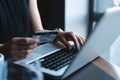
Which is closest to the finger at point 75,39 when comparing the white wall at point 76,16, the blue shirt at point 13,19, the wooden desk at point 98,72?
the wooden desk at point 98,72

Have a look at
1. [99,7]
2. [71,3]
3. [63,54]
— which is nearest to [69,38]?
[63,54]

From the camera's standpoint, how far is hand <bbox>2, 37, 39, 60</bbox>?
2.78 ft

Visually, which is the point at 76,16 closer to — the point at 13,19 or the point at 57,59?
the point at 13,19

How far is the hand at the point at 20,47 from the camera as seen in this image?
85cm

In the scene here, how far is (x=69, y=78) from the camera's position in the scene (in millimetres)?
716

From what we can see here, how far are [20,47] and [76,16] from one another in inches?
58.8

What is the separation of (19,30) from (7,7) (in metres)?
0.14

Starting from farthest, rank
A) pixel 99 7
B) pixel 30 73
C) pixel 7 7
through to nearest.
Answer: pixel 99 7 → pixel 7 7 → pixel 30 73

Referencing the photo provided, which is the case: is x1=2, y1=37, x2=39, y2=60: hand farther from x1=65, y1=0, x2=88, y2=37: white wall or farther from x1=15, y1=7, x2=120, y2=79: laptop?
x1=65, y1=0, x2=88, y2=37: white wall

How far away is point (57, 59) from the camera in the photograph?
87 cm

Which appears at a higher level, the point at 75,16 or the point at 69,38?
the point at 69,38

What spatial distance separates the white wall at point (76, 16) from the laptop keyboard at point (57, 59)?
1.30 m

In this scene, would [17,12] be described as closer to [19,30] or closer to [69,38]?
[19,30]

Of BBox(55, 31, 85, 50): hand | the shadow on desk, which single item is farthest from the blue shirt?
the shadow on desk
